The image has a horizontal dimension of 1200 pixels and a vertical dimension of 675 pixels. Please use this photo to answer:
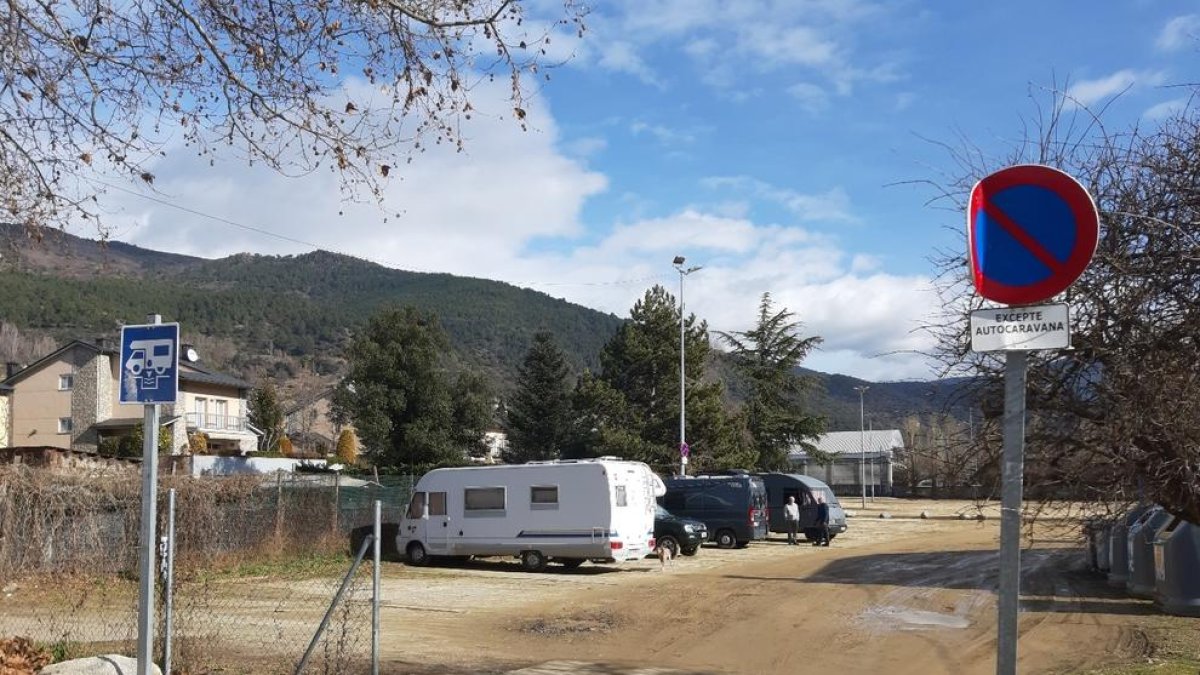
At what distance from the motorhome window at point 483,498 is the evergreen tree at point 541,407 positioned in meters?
29.4

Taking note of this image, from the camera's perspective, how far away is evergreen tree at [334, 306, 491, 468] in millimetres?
50438

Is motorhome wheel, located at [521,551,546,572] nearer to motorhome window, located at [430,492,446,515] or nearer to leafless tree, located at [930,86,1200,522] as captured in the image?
motorhome window, located at [430,492,446,515]

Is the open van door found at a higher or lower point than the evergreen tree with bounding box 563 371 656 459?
lower

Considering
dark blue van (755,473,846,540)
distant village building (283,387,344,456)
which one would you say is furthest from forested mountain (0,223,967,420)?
dark blue van (755,473,846,540)

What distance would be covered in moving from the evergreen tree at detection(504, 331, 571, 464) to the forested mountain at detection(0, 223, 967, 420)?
41.8 meters

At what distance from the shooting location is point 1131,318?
18.5 ft

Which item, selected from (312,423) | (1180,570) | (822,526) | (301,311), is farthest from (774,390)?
(301,311)

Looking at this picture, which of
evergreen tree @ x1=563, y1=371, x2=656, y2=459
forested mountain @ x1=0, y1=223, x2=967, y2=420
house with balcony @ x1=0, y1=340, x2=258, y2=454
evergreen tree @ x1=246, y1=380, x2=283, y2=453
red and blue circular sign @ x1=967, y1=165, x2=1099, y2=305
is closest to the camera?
red and blue circular sign @ x1=967, y1=165, x2=1099, y2=305

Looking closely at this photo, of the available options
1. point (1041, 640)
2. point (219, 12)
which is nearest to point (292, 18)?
point (219, 12)

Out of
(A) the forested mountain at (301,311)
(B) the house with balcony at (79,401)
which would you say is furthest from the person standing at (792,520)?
(A) the forested mountain at (301,311)

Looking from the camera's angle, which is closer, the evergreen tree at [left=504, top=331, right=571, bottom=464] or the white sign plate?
the white sign plate

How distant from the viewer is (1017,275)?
4023 mm

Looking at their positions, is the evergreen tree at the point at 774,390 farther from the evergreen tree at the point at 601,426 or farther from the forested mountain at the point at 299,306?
the forested mountain at the point at 299,306

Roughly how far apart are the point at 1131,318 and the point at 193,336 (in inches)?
5309
